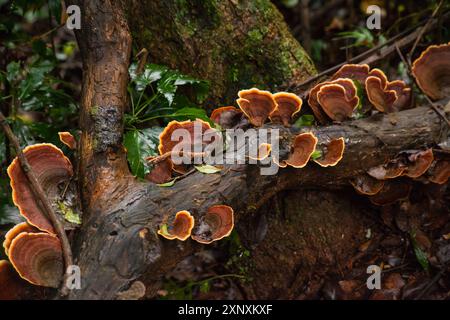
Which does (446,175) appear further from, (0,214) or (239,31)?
(0,214)

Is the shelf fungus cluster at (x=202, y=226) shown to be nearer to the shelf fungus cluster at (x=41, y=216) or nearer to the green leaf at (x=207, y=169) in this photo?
the green leaf at (x=207, y=169)

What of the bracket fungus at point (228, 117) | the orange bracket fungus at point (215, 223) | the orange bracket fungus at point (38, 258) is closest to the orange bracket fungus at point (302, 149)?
the bracket fungus at point (228, 117)

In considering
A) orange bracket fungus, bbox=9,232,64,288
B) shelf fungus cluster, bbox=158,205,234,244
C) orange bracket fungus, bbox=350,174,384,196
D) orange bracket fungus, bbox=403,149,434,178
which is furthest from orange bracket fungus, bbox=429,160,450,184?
orange bracket fungus, bbox=9,232,64,288

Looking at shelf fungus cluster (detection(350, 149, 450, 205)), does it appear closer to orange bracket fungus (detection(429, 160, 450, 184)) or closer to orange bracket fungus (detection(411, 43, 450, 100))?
orange bracket fungus (detection(429, 160, 450, 184))

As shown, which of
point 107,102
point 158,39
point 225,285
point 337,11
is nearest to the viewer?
point 107,102

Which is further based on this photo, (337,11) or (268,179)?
(337,11)
